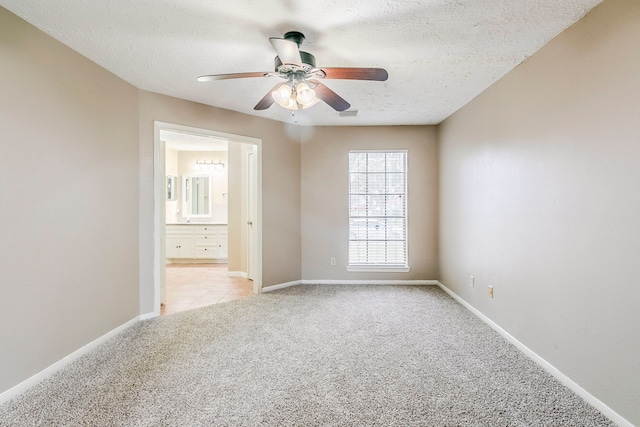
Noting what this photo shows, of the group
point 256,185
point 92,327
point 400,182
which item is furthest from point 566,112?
point 92,327

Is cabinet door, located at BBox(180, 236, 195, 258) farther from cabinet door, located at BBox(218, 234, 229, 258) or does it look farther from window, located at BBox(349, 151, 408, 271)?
window, located at BBox(349, 151, 408, 271)

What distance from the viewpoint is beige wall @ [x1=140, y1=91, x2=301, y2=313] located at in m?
3.34

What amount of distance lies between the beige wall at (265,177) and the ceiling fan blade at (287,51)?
2058mm

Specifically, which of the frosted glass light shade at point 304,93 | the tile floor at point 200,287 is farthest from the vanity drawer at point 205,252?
the frosted glass light shade at point 304,93

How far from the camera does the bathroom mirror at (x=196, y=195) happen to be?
716cm

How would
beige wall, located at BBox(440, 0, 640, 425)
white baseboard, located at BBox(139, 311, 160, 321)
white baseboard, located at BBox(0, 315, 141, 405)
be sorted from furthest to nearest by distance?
white baseboard, located at BBox(139, 311, 160, 321) < white baseboard, located at BBox(0, 315, 141, 405) < beige wall, located at BBox(440, 0, 640, 425)

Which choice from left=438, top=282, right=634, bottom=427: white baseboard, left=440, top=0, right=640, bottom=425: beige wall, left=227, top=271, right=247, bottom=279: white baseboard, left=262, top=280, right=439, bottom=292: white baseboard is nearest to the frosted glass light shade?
left=440, top=0, right=640, bottom=425: beige wall

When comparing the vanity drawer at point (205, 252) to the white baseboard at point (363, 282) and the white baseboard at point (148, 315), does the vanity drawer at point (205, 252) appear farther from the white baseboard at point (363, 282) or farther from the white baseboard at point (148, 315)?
the white baseboard at point (148, 315)

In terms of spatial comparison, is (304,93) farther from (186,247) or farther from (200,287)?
(186,247)

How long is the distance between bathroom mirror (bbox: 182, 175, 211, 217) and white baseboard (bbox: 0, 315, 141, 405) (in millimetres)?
4370

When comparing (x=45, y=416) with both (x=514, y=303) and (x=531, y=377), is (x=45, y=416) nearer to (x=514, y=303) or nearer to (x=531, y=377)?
(x=531, y=377)

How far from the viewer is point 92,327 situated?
2.67 meters

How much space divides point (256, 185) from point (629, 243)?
3775 millimetres

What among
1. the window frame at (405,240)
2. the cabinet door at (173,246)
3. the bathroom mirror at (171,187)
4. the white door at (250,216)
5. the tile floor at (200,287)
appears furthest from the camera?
the bathroom mirror at (171,187)
